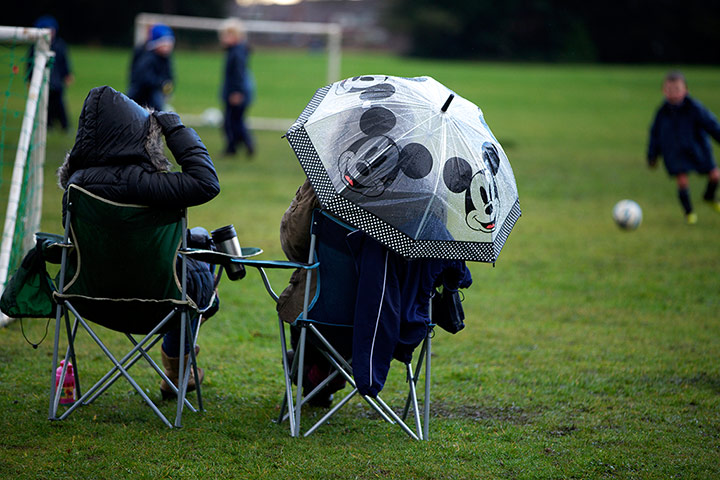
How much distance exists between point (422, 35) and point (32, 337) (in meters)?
60.0

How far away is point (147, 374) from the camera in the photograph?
4520mm

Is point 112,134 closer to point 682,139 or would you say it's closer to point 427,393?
point 427,393

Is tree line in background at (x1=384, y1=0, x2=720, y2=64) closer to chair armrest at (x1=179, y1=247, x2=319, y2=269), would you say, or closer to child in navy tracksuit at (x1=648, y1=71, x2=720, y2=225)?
child in navy tracksuit at (x1=648, y1=71, x2=720, y2=225)

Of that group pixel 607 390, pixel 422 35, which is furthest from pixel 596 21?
pixel 607 390

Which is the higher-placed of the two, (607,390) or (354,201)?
(354,201)

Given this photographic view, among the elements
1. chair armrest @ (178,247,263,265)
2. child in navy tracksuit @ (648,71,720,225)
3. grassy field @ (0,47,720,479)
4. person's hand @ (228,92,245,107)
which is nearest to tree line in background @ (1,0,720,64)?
person's hand @ (228,92,245,107)

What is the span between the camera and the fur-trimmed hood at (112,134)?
3.40 m

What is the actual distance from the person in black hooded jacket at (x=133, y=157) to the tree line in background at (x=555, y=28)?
51.1m

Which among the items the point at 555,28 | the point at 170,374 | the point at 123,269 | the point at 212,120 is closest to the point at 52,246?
the point at 123,269

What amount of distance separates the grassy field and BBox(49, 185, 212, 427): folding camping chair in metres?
0.36

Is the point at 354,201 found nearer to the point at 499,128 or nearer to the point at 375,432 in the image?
the point at 375,432

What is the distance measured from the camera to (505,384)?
15.0ft

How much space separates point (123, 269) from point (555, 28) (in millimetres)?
61562

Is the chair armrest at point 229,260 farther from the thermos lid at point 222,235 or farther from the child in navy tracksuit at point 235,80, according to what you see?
the child in navy tracksuit at point 235,80
